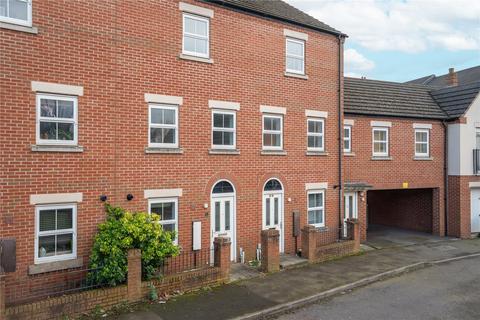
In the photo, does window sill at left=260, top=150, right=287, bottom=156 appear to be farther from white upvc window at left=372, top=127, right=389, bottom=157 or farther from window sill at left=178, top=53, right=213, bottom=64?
white upvc window at left=372, top=127, right=389, bottom=157

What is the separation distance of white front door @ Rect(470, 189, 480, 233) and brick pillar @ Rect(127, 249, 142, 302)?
16.2m

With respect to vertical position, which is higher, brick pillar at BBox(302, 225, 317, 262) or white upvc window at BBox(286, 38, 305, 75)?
white upvc window at BBox(286, 38, 305, 75)

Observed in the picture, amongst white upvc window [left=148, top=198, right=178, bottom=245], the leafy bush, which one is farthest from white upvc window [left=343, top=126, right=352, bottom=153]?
the leafy bush

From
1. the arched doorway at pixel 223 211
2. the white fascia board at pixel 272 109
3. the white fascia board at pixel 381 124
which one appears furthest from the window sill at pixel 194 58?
the white fascia board at pixel 381 124

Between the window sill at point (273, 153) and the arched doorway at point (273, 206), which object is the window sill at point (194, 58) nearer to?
the window sill at point (273, 153)

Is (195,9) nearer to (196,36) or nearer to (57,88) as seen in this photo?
(196,36)

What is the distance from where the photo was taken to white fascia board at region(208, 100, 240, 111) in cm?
1191

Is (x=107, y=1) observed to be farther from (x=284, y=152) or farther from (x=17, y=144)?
(x=284, y=152)

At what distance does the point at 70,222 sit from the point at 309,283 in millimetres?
6289

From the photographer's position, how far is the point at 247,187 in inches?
497

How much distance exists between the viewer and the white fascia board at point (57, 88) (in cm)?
912

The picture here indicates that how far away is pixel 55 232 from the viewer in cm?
934

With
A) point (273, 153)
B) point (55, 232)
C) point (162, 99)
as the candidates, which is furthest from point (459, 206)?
point (55, 232)

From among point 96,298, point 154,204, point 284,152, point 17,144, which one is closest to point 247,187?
point 284,152
